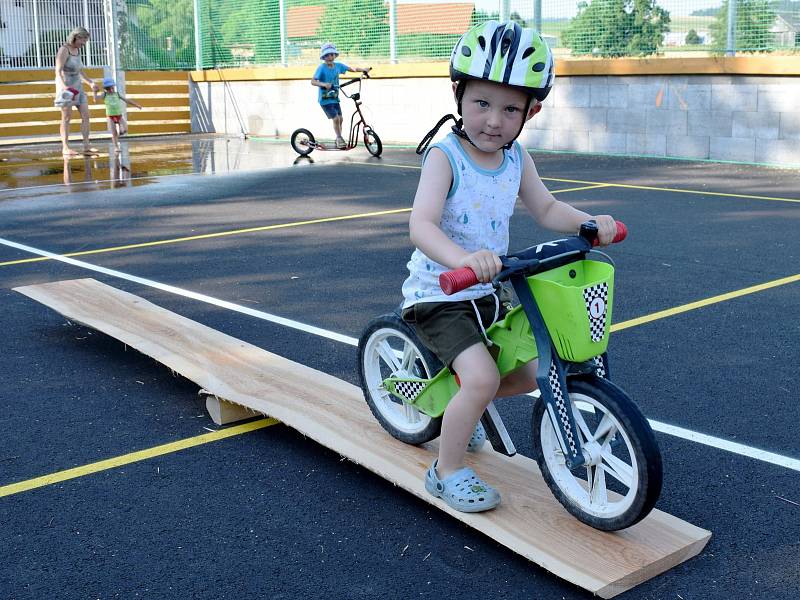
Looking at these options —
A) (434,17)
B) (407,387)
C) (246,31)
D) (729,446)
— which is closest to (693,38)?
(434,17)

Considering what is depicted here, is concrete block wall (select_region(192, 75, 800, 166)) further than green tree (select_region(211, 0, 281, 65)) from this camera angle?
No

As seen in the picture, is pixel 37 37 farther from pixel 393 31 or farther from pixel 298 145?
pixel 298 145

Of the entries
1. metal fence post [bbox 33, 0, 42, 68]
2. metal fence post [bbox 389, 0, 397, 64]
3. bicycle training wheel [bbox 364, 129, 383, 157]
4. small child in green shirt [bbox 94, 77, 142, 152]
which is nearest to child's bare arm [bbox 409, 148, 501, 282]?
bicycle training wheel [bbox 364, 129, 383, 157]

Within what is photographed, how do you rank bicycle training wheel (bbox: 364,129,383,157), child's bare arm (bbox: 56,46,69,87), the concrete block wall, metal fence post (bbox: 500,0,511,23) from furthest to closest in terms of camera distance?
metal fence post (bbox: 500,0,511,23) < bicycle training wheel (bbox: 364,129,383,157) < child's bare arm (bbox: 56,46,69,87) < the concrete block wall

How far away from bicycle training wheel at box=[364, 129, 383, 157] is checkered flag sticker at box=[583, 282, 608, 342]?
1490cm

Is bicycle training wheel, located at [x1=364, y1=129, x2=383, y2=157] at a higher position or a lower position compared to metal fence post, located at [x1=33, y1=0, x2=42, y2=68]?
→ lower

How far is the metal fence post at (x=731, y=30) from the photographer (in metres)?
15.5

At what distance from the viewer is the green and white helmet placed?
3.18 metres

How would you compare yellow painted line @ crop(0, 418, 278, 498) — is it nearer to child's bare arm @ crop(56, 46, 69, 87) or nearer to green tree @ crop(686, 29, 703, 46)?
green tree @ crop(686, 29, 703, 46)

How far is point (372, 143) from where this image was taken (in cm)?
1845

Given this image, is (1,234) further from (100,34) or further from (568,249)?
(100,34)

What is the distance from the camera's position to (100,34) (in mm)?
26359

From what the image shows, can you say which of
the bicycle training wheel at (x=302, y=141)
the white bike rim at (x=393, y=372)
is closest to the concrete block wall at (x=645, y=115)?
the bicycle training wheel at (x=302, y=141)

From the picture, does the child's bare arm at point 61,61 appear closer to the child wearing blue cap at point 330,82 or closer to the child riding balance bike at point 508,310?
the child wearing blue cap at point 330,82
